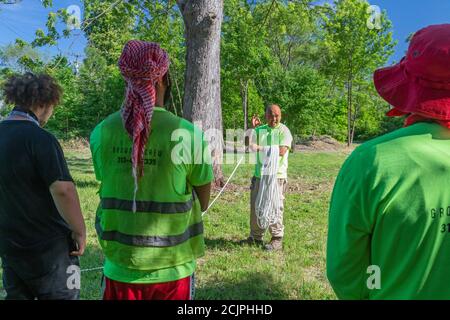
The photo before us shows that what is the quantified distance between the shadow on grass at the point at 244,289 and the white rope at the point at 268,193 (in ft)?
3.31

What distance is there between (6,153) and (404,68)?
2121 millimetres

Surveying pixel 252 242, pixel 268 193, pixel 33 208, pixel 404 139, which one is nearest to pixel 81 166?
pixel 252 242

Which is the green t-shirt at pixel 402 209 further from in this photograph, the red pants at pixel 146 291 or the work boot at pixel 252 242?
the work boot at pixel 252 242

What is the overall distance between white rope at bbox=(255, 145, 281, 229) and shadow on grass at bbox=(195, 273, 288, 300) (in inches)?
39.8

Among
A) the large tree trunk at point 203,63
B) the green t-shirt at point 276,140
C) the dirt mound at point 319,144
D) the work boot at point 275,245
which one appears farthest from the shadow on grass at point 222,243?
the dirt mound at point 319,144

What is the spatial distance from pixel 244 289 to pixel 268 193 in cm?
155

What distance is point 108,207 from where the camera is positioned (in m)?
2.13

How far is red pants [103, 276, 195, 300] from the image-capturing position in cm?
210

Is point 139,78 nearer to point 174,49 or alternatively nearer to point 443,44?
point 443,44

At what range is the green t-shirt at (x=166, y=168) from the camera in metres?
2.06

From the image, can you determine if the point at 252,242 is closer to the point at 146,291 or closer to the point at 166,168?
the point at 146,291

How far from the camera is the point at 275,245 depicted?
17.6 feet

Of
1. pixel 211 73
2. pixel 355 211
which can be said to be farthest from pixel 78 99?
pixel 355 211

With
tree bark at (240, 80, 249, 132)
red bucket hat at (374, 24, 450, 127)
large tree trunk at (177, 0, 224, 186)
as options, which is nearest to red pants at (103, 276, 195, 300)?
red bucket hat at (374, 24, 450, 127)
